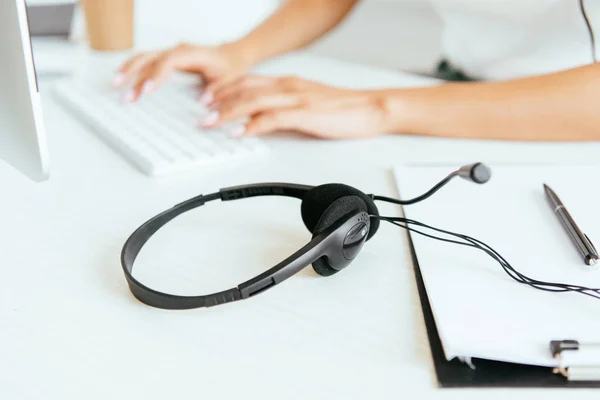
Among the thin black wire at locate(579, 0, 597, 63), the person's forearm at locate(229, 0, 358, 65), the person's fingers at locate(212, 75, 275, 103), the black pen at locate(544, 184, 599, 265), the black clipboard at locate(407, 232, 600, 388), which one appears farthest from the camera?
the person's forearm at locate(229, 0, 358, 65)

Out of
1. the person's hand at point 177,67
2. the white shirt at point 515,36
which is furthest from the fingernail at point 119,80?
the white shirt at point 515,36

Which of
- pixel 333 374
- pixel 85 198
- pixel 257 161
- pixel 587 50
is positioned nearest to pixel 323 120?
pixel 257 161

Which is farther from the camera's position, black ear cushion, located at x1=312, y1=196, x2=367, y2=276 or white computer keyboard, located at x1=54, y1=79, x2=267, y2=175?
white computer keyboard, located at x1=54, y1=79, x2=267, y2=175

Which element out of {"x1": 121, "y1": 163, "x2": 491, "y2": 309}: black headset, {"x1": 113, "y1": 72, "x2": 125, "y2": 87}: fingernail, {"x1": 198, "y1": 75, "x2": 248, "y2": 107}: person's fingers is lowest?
{"x1": 113, "y1": 72, "x2": 125, "y2": 87}: fingernail

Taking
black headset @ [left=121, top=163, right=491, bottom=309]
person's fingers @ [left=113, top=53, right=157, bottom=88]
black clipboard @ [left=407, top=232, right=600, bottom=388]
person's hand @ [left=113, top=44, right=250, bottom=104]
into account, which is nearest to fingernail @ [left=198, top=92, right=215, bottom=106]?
person's hand @ [left=113, top=44, right=250, bottom=104]

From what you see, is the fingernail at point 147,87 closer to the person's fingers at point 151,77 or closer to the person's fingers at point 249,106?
the person's fingers at point 151,77

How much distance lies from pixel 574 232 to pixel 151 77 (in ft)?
1.83

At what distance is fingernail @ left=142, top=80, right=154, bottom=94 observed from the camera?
78 cm

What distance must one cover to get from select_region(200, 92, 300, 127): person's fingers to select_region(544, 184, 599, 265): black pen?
31 centimetres

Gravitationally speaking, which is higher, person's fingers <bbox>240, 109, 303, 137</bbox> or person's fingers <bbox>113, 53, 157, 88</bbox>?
person's fingers <bbox>240, 109, 303, 137</bbox>

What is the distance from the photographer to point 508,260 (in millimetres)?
459

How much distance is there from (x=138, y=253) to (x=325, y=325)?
17cm

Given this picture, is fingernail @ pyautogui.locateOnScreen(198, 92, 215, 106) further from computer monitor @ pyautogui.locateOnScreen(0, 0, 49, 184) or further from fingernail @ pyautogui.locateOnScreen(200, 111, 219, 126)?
computer monitor @ pyautogui.locateOnScreen(0, 0, 49, 184)

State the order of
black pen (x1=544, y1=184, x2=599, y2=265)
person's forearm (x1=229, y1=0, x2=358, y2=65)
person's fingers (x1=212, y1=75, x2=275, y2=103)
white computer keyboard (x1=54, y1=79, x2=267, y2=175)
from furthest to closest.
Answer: person's forearm (x1=229, y1=0, x2=358, y2=65)
person's fingers (x1=212, y1=75, x2=275, y2=103)
white computer keyboard (x1=54, y1=79, x2=267, y2=175)
black pen (x1=544, y1=184, x2=599, y2=265)
